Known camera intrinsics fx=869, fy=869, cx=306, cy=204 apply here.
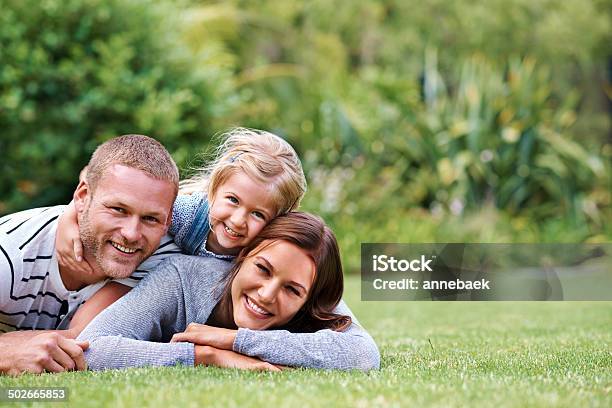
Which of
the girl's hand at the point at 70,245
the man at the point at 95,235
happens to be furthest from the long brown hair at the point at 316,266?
the girl's hand at the point at 70,245

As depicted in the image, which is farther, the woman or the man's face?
the man's face

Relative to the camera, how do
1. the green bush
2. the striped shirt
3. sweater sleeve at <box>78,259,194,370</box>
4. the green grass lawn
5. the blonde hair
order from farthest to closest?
the green bush < the blonde hair < the striped shirt < sweater sleeve at <box>78,259,194,370</box> < the green grass lawn

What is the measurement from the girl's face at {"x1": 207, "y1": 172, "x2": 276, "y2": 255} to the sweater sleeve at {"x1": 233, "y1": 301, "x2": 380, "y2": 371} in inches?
30.4

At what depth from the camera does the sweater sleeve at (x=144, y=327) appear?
392 centimetres

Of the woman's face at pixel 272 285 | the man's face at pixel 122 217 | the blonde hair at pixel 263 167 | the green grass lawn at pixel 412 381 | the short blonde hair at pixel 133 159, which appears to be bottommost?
the green grass lawn at pixel 412 381

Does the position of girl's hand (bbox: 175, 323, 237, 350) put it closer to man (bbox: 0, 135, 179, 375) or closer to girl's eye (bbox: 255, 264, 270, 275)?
girl's eye (bbox: 255, 264, 270, 275)

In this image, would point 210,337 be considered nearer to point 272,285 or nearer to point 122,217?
point 272,285

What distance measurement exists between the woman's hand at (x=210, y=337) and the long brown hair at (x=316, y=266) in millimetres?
375

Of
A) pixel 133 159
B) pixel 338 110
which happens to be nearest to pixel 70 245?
pixel 133 159

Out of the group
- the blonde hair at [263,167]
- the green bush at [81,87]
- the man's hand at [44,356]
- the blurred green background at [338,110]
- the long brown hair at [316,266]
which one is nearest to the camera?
the man's hand at [44,356]

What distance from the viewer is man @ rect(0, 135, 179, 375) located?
4078 mm

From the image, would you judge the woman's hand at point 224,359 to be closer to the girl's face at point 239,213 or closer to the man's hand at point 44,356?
the man's hand at point 44,356

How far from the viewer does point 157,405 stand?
3.03 metres

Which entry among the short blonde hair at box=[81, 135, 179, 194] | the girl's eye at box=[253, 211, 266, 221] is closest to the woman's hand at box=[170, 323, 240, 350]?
the short blonde hair at box=[81, 135, 179, 194]
